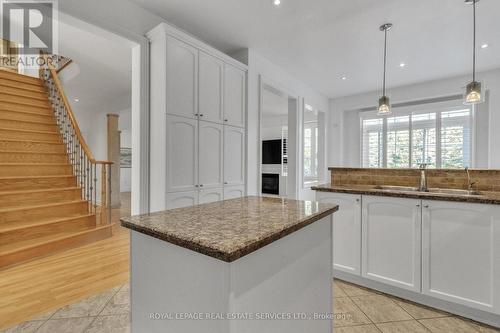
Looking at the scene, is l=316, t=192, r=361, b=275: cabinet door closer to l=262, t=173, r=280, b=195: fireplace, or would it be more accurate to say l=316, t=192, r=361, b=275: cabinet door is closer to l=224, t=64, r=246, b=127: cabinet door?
l=224, t=64, r=246, b=127: cabinet door

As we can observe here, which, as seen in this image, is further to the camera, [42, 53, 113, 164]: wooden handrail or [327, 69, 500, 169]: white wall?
[327, 69, 500, 169]: white wall

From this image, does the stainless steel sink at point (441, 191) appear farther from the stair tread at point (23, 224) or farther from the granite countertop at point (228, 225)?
the stair tread at point (23, 224)

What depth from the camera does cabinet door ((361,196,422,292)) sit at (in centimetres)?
212

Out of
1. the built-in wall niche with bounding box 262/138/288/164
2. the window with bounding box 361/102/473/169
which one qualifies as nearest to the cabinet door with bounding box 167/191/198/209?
the window with bounding box 361/102/473/169

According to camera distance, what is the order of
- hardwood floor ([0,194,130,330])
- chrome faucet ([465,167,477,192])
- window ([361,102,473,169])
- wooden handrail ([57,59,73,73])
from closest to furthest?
1. hardwood floor ([0,194,130,330])
2. chrome faucet ([465,167,477,192])
3. window ([361,102,473,169])
4. wooden handrail ([57,59,73,73])

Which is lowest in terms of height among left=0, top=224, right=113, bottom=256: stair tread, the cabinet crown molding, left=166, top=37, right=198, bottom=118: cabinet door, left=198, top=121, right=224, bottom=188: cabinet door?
left=0, top=224, right=113, bottom=256: stair tread

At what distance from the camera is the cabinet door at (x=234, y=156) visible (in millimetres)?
2996

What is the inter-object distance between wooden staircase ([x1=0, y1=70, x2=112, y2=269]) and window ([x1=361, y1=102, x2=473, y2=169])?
5.57 m

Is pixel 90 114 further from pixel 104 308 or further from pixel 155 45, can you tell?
pixel 104 308

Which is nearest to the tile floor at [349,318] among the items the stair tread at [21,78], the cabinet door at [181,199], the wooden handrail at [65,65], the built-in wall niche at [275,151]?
the cabinet door at [181,199]

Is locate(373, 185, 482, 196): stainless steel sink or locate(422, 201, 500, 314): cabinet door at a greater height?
locate(373, 185, 482, 196): stainless steel sink

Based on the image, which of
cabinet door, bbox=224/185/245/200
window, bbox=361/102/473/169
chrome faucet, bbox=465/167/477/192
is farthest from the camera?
window, bbox=361/102/473/169

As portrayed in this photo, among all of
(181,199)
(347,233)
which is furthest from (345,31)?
(181,199)

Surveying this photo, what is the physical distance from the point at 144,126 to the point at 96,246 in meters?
2.07
